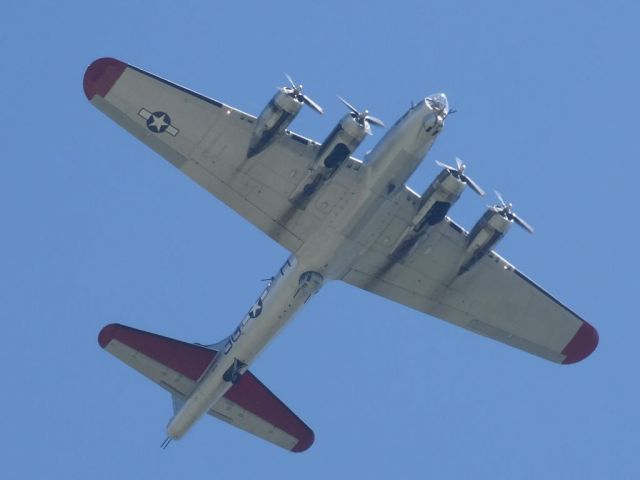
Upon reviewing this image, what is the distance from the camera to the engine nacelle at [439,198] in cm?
4184

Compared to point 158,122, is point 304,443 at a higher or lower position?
lower

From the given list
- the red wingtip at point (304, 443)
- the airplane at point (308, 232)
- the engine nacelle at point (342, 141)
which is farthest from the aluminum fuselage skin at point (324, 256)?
the red wingtip at point (304, 443)

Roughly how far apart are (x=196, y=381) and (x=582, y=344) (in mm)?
15670

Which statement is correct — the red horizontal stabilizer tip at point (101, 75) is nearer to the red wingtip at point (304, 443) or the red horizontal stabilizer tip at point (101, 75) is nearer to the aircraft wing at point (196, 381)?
the aircraft wing at point (196, 381)

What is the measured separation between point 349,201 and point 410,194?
228 centimetres

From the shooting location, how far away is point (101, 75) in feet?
136

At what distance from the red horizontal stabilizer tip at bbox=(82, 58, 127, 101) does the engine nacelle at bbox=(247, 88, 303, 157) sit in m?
5.29

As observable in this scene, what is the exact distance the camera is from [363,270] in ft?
148

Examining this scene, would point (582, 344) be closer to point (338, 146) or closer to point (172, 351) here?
point (338, 146)

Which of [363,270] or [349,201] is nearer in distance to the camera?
[349,201]

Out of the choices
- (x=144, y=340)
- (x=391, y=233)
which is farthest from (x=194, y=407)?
(x=391, y=233)

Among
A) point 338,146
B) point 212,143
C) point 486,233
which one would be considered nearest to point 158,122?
point 212,143

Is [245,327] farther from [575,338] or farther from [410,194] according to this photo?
[575,338]

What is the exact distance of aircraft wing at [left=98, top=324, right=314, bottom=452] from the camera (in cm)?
4591
